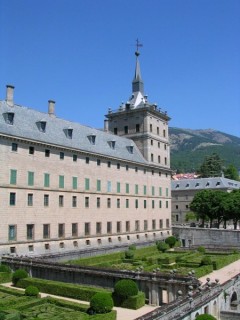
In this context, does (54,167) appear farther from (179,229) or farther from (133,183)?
(179,229)

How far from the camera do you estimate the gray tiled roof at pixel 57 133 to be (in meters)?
40.0

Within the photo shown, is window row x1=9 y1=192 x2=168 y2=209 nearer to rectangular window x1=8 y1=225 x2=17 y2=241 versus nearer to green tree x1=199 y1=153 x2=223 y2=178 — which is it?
rectangular window x1=8 y1=225 x2=17 y2=241

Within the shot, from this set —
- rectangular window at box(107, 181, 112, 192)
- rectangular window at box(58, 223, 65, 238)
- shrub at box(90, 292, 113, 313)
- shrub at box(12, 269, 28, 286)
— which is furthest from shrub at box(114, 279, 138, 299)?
rectangular window at box(107, 181, 112, 192)

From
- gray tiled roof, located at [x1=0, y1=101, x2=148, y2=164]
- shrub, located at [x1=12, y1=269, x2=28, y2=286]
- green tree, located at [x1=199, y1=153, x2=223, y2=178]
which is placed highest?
green tree, located at [x1=199, y1=153, x2=223, y2=178]

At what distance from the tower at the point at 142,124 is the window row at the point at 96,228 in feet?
34.5

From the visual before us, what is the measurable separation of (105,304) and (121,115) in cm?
4636

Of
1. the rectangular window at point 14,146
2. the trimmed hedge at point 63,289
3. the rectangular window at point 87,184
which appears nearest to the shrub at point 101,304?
the trimmed hedge at point 63,289

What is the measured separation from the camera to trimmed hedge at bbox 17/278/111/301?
1017 inches

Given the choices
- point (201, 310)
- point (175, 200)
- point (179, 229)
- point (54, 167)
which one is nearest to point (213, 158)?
point (175, 200)

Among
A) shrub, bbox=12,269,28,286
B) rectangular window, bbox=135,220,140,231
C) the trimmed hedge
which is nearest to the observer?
the trimmed hedge

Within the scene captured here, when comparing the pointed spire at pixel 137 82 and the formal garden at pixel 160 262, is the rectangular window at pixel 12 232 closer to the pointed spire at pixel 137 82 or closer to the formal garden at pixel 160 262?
the formal garden at pixel 160 262

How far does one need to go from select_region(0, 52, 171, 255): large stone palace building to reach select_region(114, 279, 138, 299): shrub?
52.4 ft

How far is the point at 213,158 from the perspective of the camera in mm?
126688

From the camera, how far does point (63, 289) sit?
2705cm
